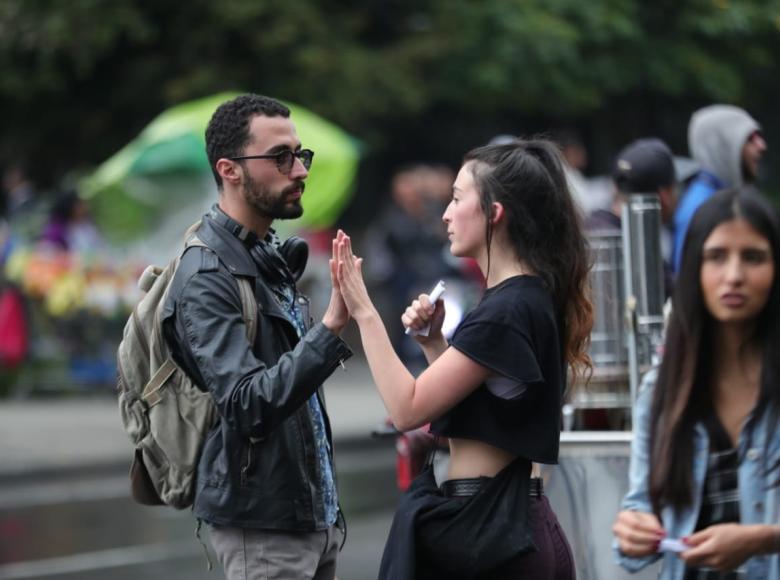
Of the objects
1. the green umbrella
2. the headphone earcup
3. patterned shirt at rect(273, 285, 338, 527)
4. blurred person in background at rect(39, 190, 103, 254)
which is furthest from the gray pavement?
patterned shirt at rect(273, 285, 338, 527)

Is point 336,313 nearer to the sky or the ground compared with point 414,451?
nearer to the sky

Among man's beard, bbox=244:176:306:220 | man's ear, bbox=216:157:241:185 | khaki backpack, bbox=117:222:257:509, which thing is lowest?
khaki backpack, bbox=117:222:257:509

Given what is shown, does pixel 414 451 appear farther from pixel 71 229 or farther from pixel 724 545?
pixel 71 229

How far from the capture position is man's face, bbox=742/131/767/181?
704 centimetres

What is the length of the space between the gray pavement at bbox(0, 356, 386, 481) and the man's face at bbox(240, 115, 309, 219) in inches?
348

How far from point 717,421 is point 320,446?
139 centimetres

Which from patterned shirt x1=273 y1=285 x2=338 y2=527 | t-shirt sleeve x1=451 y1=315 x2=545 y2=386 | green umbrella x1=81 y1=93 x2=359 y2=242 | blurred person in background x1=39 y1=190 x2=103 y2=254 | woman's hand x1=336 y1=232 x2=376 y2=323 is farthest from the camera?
blurred person in background x1=39 y1=190 x2=103 y2=254

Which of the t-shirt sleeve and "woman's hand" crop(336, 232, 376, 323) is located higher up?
"woman's hand" crop(336, 232, 376, 323)

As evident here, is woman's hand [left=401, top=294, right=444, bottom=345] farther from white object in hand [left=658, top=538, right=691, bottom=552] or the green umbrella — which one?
the green umbrella

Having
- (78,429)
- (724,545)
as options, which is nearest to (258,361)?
(724,545)

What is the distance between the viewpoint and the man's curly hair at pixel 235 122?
4.50 m

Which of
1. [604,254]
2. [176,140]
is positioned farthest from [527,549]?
[176,140]

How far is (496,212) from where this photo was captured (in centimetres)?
411

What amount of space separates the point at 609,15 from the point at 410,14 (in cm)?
254
